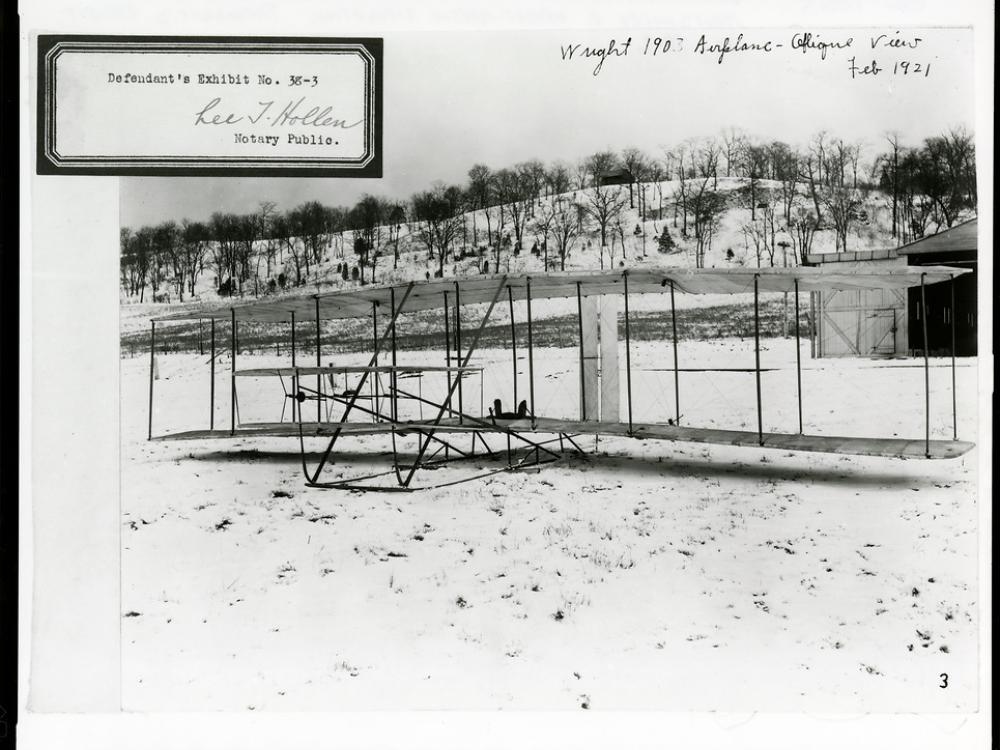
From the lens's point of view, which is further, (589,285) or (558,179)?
(558,179)

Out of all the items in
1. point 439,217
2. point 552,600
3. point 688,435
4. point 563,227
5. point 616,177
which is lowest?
point 552,600

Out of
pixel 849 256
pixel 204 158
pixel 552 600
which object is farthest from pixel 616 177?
pixel 849 256

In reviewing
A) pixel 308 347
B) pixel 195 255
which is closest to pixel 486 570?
pixel 195 255

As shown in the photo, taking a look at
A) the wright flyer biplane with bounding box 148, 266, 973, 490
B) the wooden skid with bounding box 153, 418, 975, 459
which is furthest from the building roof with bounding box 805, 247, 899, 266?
the wooden skid with bounding box 153, 418, 975, 459

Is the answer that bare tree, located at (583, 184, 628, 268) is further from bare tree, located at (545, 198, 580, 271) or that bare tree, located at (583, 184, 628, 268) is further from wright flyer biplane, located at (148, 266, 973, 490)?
wright flyer biplane, located at (148, 266, 973, 490)

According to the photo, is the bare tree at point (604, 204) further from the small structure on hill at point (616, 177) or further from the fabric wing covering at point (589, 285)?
the fabric wing covering at point (589, 285)
